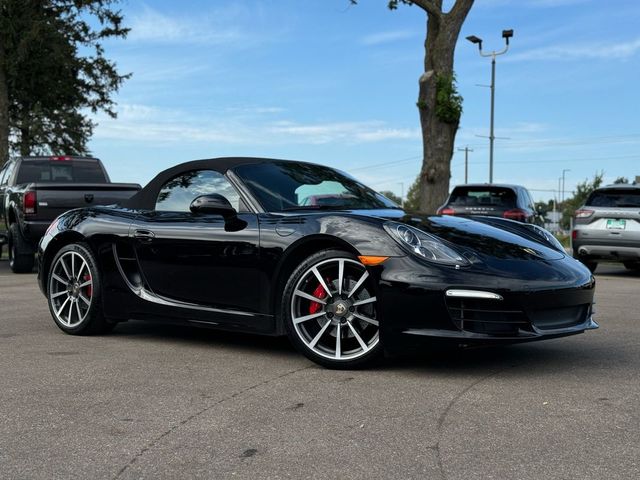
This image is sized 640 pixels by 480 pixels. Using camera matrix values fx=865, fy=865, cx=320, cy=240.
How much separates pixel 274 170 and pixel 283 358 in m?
1.33

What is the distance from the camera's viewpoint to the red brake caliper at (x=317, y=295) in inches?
201

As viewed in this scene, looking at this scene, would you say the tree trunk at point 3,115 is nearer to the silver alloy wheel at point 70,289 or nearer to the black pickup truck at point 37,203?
the black pickup truck at point 37,203

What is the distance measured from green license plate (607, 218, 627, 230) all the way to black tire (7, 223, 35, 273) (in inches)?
350

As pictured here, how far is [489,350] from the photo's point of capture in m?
5.80

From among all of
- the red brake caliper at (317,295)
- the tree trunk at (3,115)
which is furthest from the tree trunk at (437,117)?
the red brake caliper at (317,295)

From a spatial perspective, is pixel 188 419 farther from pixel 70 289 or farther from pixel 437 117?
pixel 437 117

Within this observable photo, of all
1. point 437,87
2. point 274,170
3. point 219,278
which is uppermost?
point 437,87

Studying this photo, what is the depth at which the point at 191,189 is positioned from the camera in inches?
239

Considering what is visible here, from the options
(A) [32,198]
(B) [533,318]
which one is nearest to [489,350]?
(B) [533,318]

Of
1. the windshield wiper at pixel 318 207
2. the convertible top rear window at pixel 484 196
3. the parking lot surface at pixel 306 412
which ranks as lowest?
the parking lot surface at pixel 306 412

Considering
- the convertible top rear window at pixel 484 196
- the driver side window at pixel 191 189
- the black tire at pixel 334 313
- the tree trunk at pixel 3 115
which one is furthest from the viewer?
the tree trunk at pixel 3 115

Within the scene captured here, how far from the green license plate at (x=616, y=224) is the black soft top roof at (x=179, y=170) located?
8.69 m

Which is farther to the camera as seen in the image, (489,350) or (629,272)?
(629,272)

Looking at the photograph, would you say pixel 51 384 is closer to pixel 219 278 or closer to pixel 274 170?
pixel 219 278
